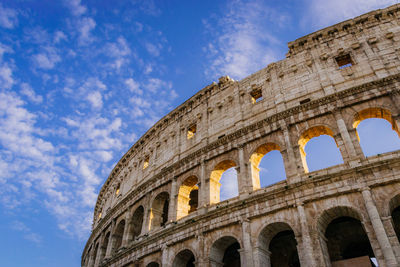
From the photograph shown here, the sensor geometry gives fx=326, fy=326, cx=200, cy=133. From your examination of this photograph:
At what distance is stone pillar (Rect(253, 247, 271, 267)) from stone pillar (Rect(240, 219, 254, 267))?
173 millimetres

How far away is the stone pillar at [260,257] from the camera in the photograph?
45.2 feet

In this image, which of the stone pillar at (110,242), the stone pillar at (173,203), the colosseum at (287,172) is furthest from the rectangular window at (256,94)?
the stone pillar at (110,242)

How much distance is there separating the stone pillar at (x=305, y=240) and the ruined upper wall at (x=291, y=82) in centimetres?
640

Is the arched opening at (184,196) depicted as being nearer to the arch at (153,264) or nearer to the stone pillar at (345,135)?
the arch at (153,264)

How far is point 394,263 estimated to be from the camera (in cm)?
1107

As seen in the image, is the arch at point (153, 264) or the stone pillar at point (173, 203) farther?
the stone pillar at point (173, 203)

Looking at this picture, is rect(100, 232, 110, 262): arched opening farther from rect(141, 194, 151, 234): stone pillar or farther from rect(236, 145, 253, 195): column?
rect(236, 145, 253, 195): column

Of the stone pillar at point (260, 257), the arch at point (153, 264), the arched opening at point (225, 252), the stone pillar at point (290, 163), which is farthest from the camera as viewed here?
the arch at point (153, 264)

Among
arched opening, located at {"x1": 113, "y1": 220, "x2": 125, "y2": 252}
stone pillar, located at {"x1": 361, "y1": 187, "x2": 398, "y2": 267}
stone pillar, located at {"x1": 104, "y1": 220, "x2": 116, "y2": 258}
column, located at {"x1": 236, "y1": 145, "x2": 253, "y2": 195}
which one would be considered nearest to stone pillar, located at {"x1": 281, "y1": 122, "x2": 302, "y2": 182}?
column, located at {"x1": 236, "y1": 145, "x2": 253, "y2": 195}

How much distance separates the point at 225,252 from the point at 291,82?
10347 millimetres

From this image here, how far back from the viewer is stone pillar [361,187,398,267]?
11.2 metres

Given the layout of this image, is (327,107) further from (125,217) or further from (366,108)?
(125,217)

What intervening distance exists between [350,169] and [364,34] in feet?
31.9

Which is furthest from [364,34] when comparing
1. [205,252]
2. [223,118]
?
[205,252]
